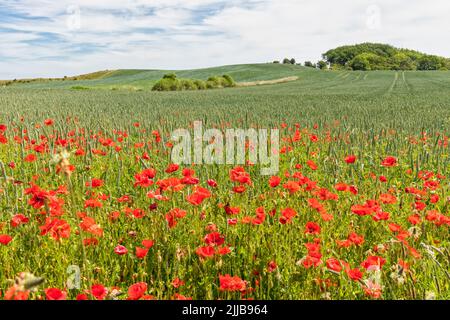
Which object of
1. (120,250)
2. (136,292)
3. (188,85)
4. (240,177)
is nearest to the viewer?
(136,292)

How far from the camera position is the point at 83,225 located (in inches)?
93.4

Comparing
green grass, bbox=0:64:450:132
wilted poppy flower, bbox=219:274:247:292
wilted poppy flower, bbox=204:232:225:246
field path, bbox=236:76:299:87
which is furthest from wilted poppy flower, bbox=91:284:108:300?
field path, bbox=236:76:299:87

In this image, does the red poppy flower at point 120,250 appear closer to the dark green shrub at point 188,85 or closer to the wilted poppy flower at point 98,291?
the wilted poppy flower at point 98,291

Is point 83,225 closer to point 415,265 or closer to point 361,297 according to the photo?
point 361,297

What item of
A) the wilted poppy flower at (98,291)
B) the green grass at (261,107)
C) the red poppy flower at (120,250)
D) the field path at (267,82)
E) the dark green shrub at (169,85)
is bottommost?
the wilted poppy flower at (98,291)

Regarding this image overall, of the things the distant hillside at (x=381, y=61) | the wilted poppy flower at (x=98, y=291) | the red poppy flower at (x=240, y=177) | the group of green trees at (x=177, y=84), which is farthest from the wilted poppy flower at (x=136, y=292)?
the distant hillside at (x=381, y=61)

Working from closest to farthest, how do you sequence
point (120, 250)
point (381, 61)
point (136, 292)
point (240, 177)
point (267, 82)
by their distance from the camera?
point (136, 292), point (120, 250), point (240, 177), point (267, 82), point (381, 61)

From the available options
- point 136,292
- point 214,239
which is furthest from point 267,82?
point 136,292

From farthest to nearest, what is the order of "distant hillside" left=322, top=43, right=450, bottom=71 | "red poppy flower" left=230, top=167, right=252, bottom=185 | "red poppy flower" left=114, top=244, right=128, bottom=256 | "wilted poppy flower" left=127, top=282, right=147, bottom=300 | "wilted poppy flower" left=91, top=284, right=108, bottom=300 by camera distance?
"distant hillside" left=322, top=43, right=450, bottom=71 → "red poppy flower" left=230, top=167, right=252, bottom=185 → "red poppy flower" left=114, top=244, right=128, bottom=256 → "wilted poppy flower" left=91, top=284, right=108, bottom=300 → "wilted poppy flower" left=127, top=282, right=147, bottom=300

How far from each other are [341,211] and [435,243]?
764 millimetres

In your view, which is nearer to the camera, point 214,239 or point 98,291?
point 98,291

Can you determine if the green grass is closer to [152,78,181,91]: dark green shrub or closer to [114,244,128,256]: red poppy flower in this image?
[114,244,128,256]: red poppy flower

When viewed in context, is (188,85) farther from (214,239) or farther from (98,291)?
(98,291)
